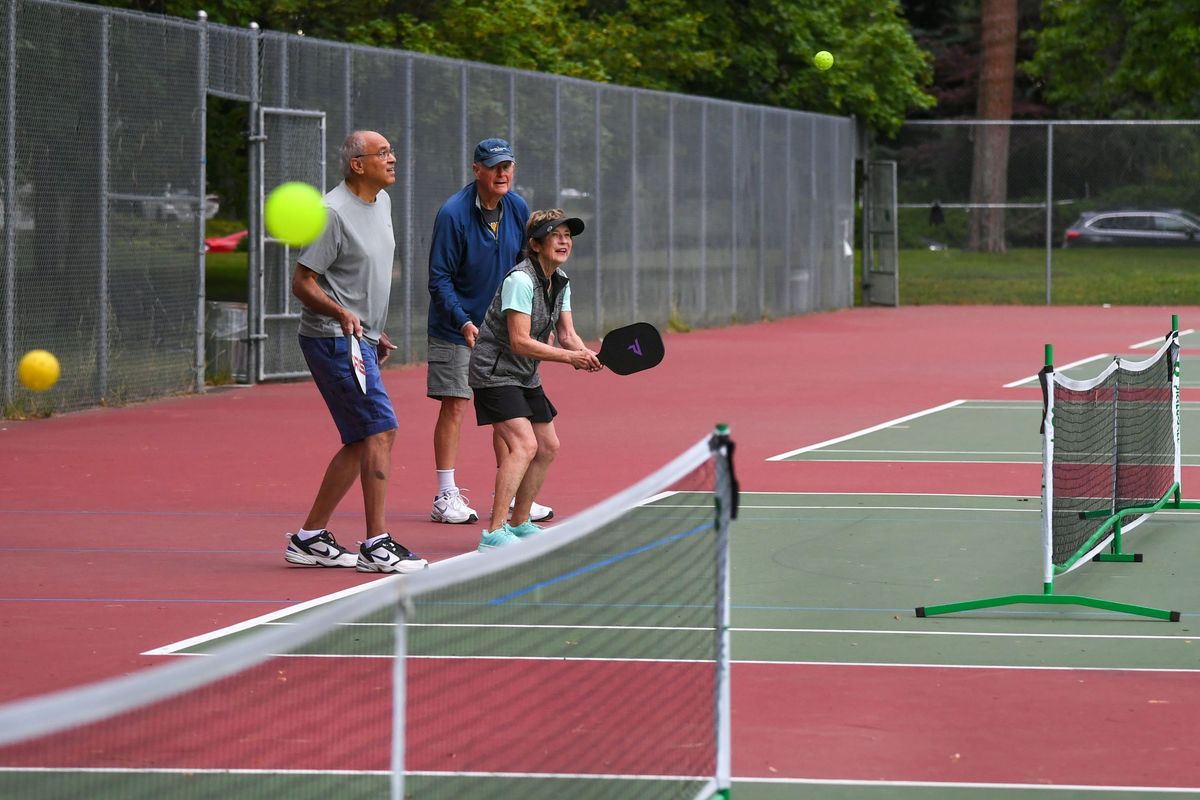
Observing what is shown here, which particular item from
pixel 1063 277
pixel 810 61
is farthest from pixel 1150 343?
pixel 1063 277

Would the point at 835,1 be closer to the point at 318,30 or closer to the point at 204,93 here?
the point at 318,30

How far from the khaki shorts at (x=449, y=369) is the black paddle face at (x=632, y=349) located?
124 cm

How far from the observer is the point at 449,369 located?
9.90m

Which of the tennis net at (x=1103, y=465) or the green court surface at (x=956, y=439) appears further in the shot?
the green court surface at (x=956, y=439)

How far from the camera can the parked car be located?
3603 centimetres

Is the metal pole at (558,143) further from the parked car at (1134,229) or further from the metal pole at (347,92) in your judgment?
the parked car at (1134,229)

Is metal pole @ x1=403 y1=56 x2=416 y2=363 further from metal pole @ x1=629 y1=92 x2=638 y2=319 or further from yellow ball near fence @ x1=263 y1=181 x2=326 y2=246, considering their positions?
yellow ball near fence @ x1=263 y1=181 x2=326 y2=246

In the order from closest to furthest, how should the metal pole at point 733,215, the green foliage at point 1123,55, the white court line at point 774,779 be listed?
1. the white court line at point 774,779
2. the metal pole at point 733,215
3. the green foliage at point 1123,55

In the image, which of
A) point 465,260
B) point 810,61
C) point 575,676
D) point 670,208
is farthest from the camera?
point 810,61

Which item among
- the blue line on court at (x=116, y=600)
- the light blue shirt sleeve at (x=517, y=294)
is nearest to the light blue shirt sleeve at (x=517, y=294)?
the light blue shirt sleeve at (x=517, y=294)

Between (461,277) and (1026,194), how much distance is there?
27828mm

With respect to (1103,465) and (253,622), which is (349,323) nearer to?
(253,622)

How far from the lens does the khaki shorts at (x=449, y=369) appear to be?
989 centimetres

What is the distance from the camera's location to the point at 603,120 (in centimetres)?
2558
